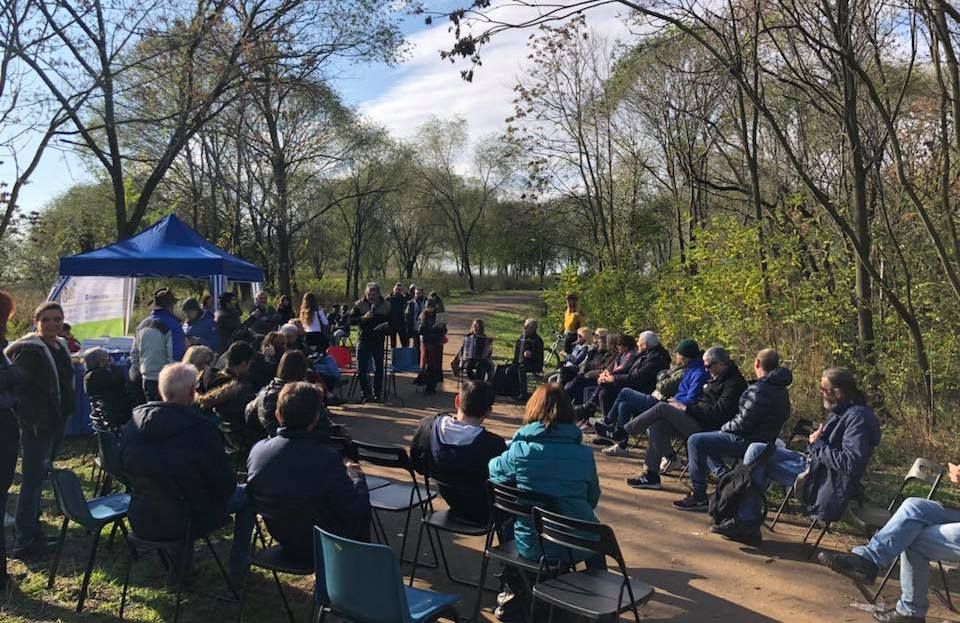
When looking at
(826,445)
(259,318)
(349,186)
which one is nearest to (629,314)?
(259,318)

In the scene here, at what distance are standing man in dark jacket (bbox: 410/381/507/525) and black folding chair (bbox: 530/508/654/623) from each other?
22.2 inches

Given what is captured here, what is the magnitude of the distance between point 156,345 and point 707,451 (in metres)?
5.08

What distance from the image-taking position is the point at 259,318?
9672 millimetres

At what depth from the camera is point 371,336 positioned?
→ 30.7 feet

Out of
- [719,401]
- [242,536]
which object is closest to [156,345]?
[242,536]

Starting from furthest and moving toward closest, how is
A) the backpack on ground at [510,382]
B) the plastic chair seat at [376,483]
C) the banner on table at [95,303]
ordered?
1. the banner on table at [95,303]
2. the backpack on ground at [510,382]
3. the plastic chair seat at [376,483]

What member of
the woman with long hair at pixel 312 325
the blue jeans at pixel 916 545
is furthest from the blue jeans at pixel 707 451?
the woman with long hair at pixel 312 325

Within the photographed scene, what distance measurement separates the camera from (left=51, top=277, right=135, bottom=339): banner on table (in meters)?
10.4

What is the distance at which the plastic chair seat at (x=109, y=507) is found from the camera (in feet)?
12.3

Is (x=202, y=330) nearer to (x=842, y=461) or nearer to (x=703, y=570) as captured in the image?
(x=703, y=570)

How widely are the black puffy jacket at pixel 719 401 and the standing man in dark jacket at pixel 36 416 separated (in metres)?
4.73

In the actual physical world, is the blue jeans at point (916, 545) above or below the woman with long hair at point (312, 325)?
below

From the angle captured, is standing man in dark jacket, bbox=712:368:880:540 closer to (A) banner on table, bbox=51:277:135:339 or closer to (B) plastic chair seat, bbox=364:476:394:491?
(B) plastic chair seat, bbox=364:476:394:491

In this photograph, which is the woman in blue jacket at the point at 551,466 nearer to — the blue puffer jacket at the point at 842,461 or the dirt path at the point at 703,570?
the dirt path at the point at 703,570
